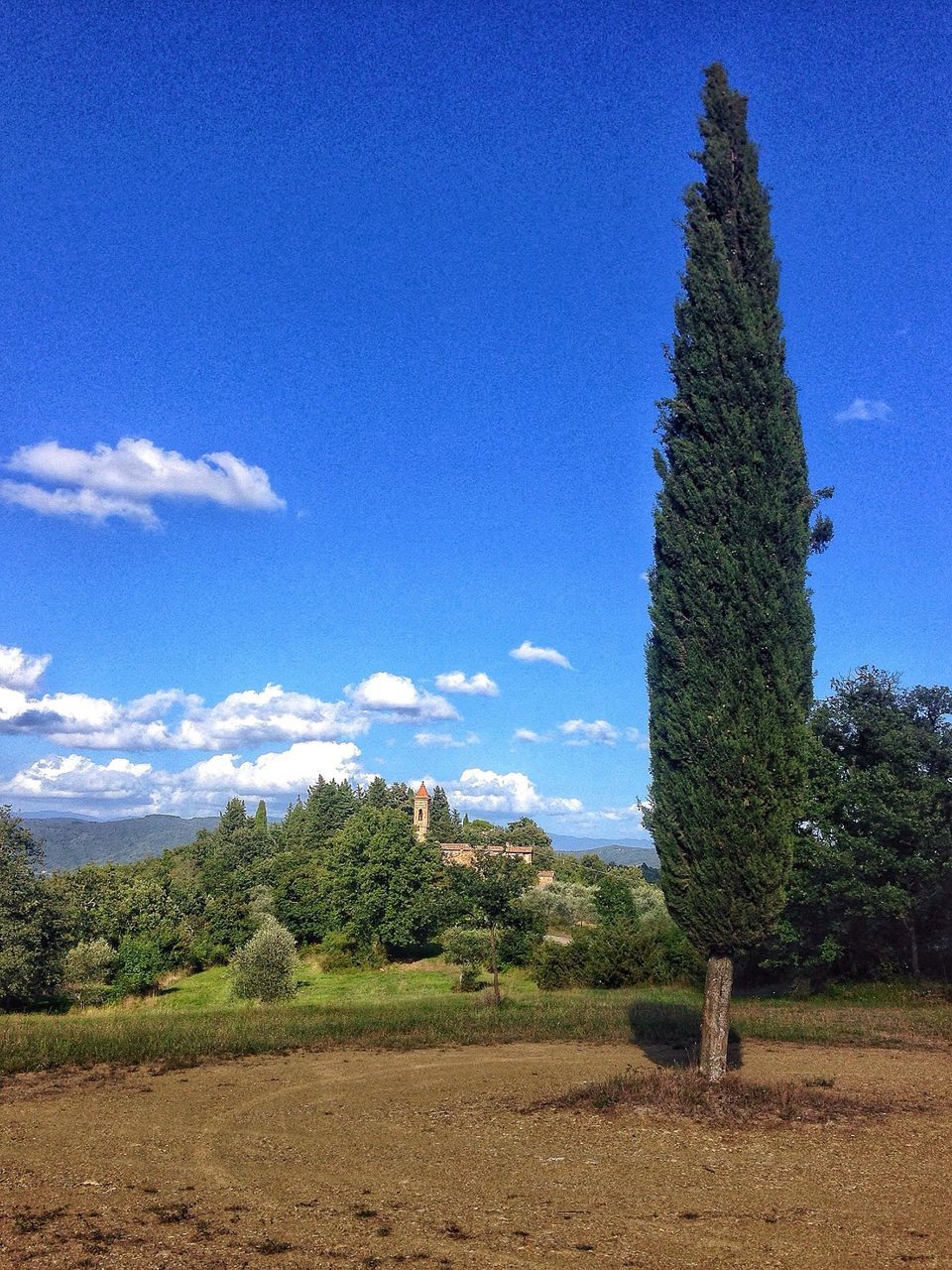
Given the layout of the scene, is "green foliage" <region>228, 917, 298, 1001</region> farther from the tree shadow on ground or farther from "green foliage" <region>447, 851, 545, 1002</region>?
the tree shadow on ground

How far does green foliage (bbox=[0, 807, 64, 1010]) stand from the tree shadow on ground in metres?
26.6

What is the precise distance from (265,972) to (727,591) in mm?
28056

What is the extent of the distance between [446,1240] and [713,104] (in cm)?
2040

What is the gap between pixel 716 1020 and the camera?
48.8 feet

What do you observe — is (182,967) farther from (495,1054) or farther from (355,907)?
(495,1054)

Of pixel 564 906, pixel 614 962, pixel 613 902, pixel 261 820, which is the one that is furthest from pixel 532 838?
pixel 614 962

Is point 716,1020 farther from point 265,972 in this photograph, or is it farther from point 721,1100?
point 265,972

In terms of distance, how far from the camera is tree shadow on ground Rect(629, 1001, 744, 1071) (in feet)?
60.8

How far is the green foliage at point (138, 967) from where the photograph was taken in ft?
151

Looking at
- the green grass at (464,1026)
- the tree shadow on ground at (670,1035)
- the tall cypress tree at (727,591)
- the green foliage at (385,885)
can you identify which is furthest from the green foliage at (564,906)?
the tall cypress tree at (727,591)

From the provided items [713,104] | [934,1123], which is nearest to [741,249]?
[713,104]

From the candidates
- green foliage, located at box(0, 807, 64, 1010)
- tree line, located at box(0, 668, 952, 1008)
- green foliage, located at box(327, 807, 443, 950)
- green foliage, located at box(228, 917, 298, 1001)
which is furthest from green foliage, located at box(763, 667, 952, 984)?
green foliage, located at box(0, 807, 64, 1010)

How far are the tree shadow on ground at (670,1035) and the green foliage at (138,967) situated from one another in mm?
31516

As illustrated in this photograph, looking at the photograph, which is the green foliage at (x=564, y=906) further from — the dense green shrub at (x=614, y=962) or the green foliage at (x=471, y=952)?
the dense green shrub at (x=614, y=962)
